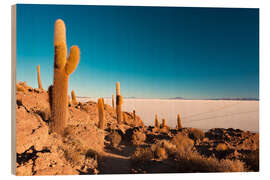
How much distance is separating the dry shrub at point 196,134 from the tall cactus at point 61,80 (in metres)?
4.82


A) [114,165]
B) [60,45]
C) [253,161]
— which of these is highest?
[60,45]

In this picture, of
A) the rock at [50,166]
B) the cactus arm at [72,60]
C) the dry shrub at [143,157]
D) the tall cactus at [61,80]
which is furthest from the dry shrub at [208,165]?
the cactus arm at [72,60]

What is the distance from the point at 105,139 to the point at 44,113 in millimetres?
2644

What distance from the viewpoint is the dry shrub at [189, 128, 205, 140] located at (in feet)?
24.0

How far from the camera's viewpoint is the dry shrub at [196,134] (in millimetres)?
7323

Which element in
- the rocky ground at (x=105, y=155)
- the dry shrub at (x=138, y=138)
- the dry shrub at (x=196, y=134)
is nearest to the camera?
the rocky ground at (x=105, y=155)

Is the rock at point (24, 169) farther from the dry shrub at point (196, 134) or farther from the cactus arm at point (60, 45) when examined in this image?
the dry shrub at point (196, 134)

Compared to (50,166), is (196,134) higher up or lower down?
higher up

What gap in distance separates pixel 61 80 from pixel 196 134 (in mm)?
5584

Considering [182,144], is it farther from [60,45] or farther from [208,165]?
[60,45]

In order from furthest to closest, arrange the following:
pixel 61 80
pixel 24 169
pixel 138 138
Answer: pixel 138 138, pixel 61 80, pixel 24 169

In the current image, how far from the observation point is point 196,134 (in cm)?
768

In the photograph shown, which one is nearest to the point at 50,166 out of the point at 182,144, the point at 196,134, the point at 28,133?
the point at 28,133
